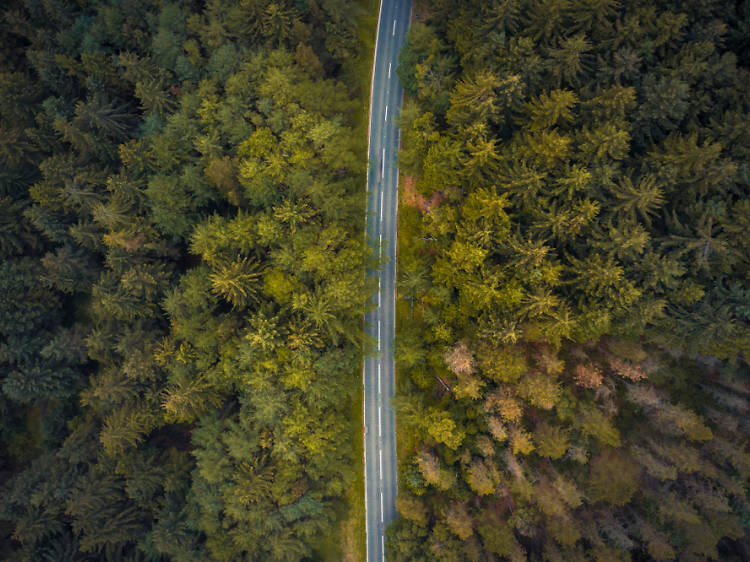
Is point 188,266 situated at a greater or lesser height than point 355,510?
greater

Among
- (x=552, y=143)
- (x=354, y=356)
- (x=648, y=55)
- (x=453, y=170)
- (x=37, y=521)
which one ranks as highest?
(x=648, y=55)

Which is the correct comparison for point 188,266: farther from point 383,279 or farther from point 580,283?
point 580,283

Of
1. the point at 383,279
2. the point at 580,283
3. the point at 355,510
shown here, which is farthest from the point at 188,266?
the point at 580,283

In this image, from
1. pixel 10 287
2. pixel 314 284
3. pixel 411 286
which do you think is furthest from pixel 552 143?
pixel 10 287

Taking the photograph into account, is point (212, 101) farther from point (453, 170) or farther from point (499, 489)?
point (499, 489)

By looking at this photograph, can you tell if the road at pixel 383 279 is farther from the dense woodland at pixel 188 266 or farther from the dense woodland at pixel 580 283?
the dense woodland at pixel 580 283

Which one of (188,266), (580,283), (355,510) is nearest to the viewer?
(580,283)
